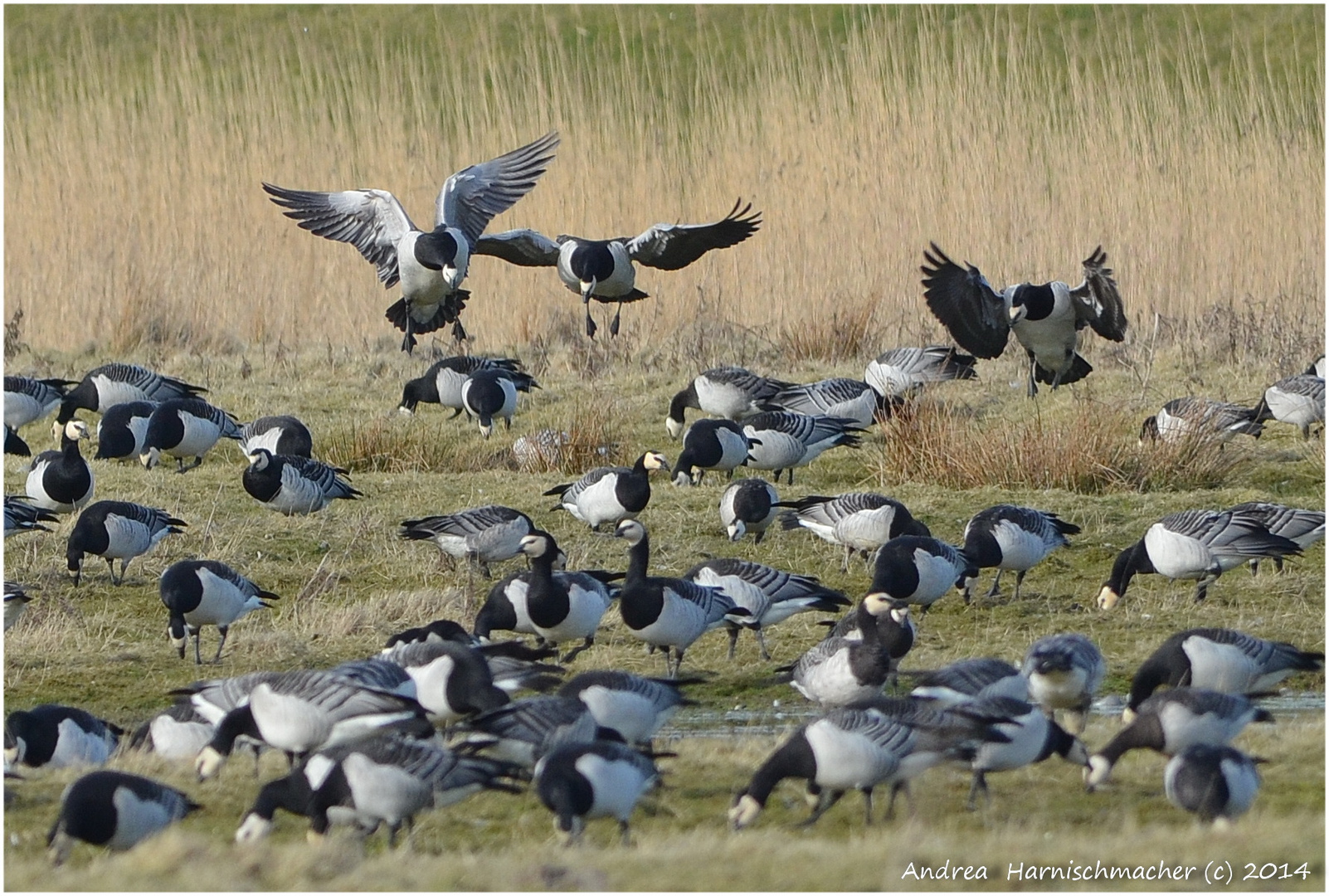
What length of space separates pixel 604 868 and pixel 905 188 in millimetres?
12728

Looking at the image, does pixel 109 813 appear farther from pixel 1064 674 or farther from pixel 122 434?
pixel 122 434

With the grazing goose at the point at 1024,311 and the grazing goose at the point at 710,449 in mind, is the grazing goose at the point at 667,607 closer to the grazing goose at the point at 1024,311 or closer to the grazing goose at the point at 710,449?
the grazing goose at the point at 710,449

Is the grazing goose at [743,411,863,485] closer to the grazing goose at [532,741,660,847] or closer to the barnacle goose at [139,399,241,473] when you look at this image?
the barnacle goose at [139,399,241,473]

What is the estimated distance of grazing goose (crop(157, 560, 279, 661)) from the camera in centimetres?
830

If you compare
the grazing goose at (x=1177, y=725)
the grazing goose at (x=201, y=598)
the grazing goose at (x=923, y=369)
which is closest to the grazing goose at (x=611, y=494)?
the grazing goose at (x=201, y=598)

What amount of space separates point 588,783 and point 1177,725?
6.96 ft

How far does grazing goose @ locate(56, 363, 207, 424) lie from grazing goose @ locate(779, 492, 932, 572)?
20.2 feet

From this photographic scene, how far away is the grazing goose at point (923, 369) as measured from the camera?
13703mm

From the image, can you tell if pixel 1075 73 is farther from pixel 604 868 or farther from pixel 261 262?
pixel 604 868

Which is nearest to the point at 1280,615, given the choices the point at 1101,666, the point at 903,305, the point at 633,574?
the point at 1101,666

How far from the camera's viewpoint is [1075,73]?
56.0 feet

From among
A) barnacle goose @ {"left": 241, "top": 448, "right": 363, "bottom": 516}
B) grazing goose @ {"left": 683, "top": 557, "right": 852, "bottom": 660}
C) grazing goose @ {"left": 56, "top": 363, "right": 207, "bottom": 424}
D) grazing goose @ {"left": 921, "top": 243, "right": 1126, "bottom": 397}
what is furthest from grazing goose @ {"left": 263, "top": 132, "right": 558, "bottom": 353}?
grazing goose @ {"left": 683, "top": 557, "right": 852, "bottom": 660}

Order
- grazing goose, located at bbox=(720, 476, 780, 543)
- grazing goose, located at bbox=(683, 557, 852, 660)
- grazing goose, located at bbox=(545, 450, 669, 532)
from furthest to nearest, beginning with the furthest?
grazing goose, located at bbox=(545, 450, 669, 532)
grazing goose, located at bbox=(720, 476, 780, 543)
grazing goose, located at bbox=(683, 557, 852, 660)

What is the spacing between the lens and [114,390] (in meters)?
13.9
